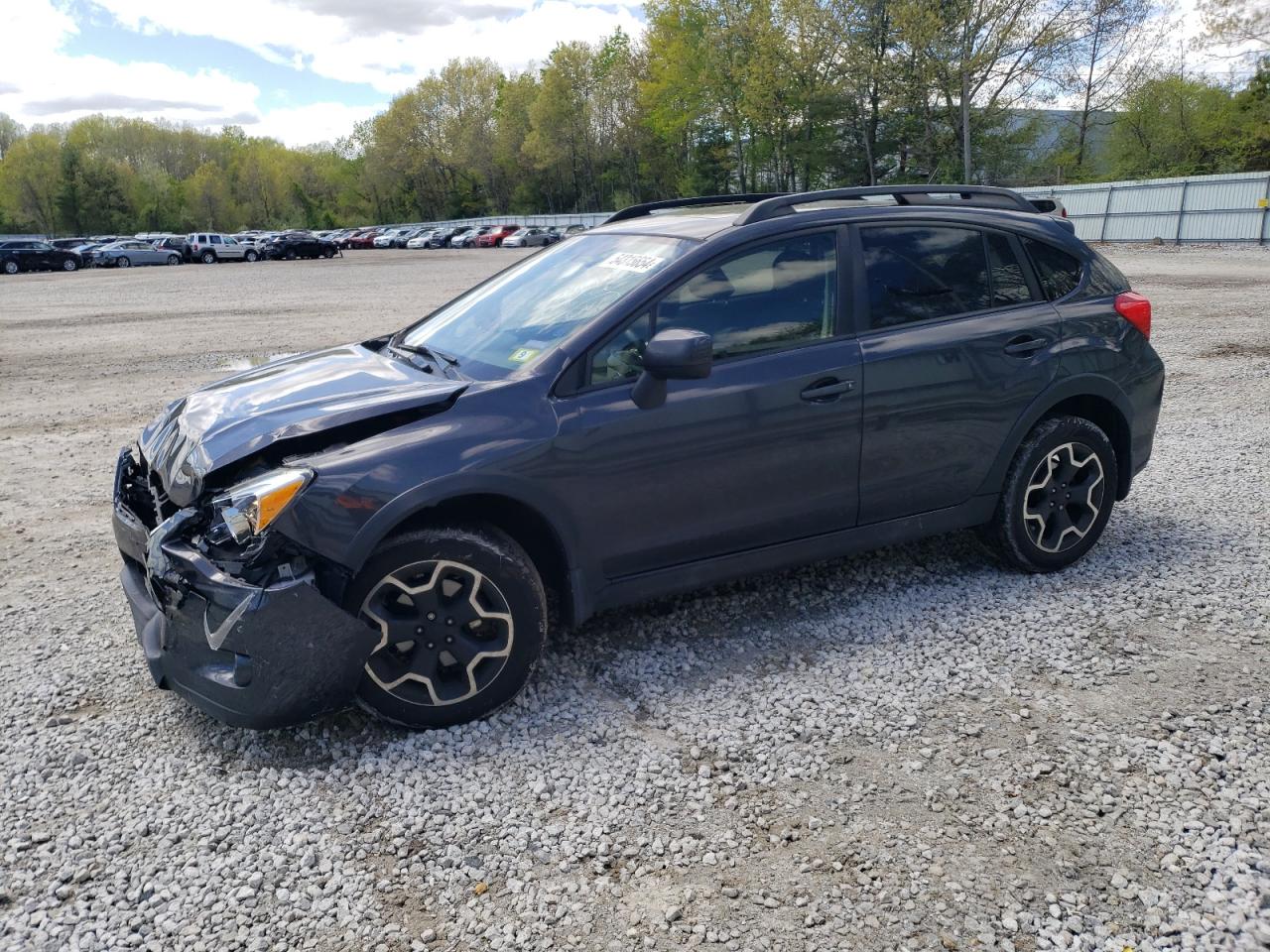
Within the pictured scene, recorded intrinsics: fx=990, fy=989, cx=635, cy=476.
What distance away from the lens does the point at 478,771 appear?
10.8 ft

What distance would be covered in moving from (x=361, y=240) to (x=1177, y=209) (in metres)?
57.2

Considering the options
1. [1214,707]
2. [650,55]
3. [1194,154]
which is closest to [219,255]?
[650,55]

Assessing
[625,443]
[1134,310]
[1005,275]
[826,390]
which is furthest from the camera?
[1134,310]

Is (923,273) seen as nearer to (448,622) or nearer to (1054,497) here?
(1054,497)

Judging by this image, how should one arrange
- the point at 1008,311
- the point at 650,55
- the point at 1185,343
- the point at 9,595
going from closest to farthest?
the point at 1008,311
the point at 9,595
the point at 1185,343
the point at 650,55

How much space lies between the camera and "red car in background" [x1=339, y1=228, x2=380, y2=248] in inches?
2879

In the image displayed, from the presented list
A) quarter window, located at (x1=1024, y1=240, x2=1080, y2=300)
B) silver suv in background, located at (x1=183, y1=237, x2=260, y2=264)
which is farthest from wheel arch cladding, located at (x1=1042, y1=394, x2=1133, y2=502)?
silver suv in background, located at (x1=183, y1=237, x2=260, y2=264)

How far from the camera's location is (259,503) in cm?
316

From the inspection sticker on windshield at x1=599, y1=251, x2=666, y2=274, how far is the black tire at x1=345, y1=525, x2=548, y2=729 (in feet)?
4.10

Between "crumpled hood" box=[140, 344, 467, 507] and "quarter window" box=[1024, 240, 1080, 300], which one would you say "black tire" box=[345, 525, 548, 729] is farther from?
"quarter window" box=[1024, 240, 1080, 300]

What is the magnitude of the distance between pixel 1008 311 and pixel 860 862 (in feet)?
8.99

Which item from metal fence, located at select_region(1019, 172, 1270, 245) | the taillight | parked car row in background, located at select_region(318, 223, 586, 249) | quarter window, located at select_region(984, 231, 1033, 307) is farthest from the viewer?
parked car row in background, located at select_region(318, 223, 586, 249)

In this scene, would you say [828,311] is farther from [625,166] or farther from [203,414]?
[625,166]

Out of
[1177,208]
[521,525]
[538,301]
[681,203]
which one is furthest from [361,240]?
[521,525]
